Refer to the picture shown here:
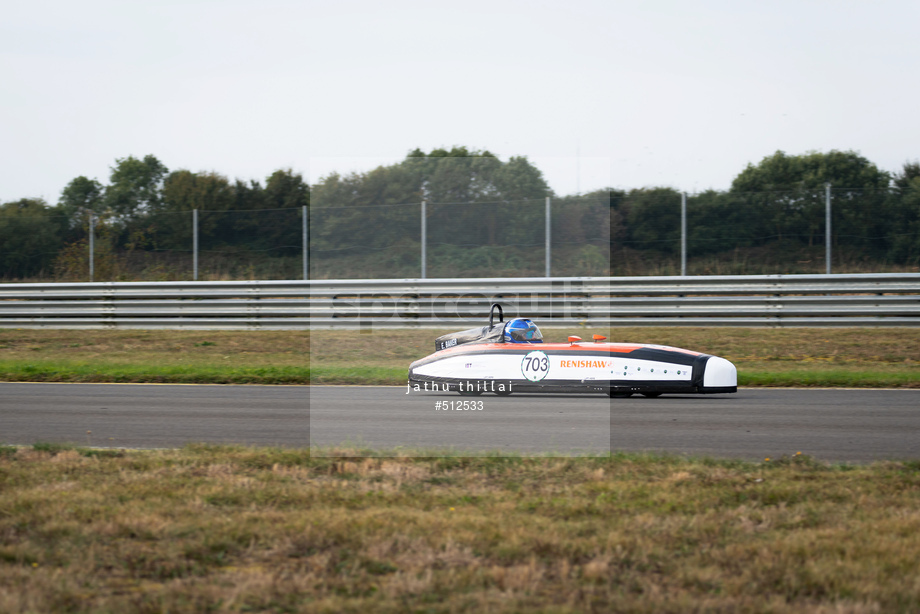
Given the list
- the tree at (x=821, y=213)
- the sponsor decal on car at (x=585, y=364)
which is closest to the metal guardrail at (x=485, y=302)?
the tree at (x=821, y=213)

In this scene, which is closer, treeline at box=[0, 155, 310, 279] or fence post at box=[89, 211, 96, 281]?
treeline at box=[0, 155, 310, 279]

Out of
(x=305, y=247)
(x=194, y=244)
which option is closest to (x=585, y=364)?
(x=305, y=247)

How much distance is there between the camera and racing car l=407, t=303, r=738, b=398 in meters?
9.30

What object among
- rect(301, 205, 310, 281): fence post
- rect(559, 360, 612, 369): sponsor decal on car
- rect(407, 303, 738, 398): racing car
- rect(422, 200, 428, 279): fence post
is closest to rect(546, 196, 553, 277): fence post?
rect(422, 200, 428, 279): fence post

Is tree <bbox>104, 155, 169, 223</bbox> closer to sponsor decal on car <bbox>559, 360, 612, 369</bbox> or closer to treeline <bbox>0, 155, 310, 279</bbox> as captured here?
treeline <bbox>0, 155, 310, 279</bbox>

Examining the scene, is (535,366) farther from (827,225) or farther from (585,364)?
(827,225)

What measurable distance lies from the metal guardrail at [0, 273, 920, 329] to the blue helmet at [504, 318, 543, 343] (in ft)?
16.8

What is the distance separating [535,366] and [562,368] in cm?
33

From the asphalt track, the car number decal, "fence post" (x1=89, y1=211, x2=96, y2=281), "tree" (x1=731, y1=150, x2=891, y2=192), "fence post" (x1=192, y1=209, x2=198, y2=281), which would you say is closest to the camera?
the asphalt track

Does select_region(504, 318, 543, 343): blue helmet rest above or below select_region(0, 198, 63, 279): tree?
below

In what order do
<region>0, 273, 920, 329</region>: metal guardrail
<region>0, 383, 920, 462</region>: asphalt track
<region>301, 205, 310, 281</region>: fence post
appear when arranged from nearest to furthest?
<region>0, 383, 920, 462</region>: asphalt track → <region>0, 273, 920, 329</region>: metal guardrail → <region>301, 205, 310, 281</region>: fence post

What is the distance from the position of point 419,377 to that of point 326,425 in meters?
2.49

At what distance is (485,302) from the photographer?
615 inches

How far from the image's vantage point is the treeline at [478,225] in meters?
15.6
